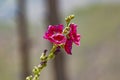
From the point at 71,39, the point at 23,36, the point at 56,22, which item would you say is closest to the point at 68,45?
the point at 71,39

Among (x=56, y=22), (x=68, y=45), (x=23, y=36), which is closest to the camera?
(x=68, y=45)

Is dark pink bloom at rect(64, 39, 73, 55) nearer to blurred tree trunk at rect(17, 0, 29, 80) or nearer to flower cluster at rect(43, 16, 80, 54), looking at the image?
flower cluster at rect(43, 16, 80, 54)

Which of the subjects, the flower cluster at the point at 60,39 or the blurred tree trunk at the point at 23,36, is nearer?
the flower cluster at the point at 60,39

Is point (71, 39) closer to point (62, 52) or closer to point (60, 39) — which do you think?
point (60, 39)

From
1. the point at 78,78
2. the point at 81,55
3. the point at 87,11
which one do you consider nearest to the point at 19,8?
the point at 78,78

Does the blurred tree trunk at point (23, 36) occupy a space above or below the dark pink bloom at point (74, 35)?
above

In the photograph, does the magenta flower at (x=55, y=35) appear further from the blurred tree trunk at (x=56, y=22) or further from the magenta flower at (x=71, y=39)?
the blurred tree trunk at (x=56, y=22)

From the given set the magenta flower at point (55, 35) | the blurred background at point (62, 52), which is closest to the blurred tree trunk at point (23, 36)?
the blurred background at point (62, 52)

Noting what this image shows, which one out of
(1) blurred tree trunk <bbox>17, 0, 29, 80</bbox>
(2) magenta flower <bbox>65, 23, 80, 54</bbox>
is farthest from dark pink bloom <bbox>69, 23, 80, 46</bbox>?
(1) blurred tree trunk <bbox>17, 0, 29, 80</bbox>

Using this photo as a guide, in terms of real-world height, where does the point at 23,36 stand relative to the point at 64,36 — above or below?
above
